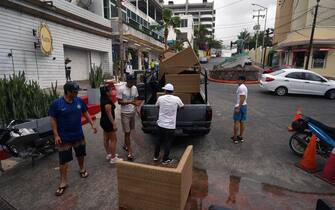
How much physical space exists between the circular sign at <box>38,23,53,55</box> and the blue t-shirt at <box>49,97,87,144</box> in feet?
28.2

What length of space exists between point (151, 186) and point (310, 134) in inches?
161

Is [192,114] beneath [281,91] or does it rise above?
above

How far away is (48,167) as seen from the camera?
14.1 feet

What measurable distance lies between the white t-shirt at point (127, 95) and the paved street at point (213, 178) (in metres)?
1.11

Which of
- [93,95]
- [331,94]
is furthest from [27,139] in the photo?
[331,94]

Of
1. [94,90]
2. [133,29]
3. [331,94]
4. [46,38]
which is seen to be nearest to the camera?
[94,90]

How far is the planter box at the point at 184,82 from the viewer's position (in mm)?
5388

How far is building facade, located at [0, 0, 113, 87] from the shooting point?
902cm

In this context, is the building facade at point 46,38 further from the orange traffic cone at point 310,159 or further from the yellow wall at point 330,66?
the yellow wall at point 330,66

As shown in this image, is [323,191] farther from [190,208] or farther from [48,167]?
[48,167]

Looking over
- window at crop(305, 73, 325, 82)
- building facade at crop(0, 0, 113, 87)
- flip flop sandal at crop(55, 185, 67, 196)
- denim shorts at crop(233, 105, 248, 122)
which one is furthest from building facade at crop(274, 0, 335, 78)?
flip flop sandal at crop(55, 185, 67, 196)

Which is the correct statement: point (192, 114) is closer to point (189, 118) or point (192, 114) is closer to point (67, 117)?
point (189, 118)

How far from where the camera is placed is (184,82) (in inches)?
214

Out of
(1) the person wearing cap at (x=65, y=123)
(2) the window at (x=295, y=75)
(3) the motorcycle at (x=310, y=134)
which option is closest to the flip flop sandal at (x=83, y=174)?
(1) the person wearing cap at (x=65, y=123)
